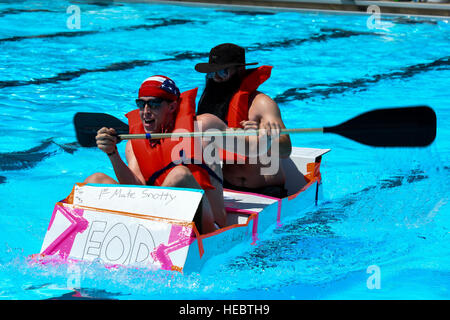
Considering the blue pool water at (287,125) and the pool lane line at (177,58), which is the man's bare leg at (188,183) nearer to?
the blue pool water at (287,125)

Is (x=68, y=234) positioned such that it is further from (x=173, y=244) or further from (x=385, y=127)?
(x=385, y=127)

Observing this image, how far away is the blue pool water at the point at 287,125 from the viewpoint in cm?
392

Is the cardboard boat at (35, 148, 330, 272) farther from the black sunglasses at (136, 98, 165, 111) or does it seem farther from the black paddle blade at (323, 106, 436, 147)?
the black paddle blade at (323, 106, 436, 147)

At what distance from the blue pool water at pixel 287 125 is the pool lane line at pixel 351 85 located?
0.03m

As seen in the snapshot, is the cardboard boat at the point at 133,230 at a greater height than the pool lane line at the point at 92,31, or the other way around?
the pool lane line at the point at 92,31

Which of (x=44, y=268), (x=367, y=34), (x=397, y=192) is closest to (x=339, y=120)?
(x=397, y=192)

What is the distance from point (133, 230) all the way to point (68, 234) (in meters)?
0.41

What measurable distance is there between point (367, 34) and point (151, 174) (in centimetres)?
845

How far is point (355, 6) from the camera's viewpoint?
12758 millimetres

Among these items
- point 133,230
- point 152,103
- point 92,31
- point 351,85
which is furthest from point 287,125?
point 92,31

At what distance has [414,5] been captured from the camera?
1245 centimetres

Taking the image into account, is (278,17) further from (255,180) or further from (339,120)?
(255,180)

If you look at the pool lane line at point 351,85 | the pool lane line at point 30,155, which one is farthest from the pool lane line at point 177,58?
the pool lane line at point 30,155

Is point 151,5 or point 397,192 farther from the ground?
point 151,5
